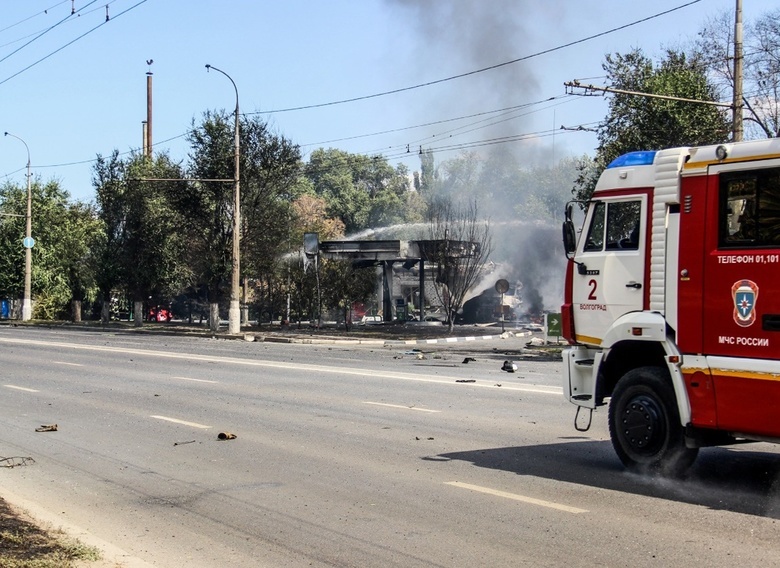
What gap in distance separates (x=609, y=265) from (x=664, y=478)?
1.97 m

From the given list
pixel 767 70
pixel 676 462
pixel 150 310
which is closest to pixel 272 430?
pixel 676 462

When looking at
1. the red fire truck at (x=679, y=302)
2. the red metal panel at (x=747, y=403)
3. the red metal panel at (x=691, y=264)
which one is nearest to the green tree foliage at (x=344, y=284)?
the red fire truck at (x=679, y=302)

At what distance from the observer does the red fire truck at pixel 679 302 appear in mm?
7027

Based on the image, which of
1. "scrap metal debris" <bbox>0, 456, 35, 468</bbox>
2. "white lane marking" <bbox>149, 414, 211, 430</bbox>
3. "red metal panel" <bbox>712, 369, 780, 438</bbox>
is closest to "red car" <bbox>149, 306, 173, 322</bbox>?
"white lane marking" <bbox>149, 414, 211, 430</bbox>

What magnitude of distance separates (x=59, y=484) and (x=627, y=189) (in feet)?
19.0

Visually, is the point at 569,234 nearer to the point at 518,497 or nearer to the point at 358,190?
the point at 518,497

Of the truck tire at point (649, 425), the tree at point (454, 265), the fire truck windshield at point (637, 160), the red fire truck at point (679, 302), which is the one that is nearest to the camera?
the red fire truck at point (679, 302)

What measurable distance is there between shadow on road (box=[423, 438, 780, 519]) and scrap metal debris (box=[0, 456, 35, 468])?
4098mm

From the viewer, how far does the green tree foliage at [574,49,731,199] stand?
2538cm

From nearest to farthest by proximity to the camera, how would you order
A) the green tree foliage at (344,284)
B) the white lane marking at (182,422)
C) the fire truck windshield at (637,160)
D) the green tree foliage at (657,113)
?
the fire truck windshield at (637,160) → the white lane marking at (182,422) → the green tree foliage at (657,113) → the green tree foliage at (344,284)

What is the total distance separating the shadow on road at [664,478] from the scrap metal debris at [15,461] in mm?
4098

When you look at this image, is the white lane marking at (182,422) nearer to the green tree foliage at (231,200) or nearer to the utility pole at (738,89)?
the utility pole at (738,89)

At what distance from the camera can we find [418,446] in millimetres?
9922

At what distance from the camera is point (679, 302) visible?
7617 millimetres
